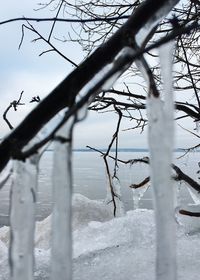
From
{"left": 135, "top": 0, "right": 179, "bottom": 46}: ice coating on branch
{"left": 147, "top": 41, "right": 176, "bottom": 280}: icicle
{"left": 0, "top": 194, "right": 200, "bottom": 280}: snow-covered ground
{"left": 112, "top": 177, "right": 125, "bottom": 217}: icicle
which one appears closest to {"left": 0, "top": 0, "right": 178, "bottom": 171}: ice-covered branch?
{"left": 135, "top": 0, "right": 179, "bottom": 46}: ice coating on branch

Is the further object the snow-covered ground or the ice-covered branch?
the snow-covered ground

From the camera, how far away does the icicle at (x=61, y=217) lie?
69 cm

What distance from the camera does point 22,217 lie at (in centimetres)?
72

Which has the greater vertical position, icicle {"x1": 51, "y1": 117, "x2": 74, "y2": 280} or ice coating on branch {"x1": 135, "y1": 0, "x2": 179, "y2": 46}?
ice coating on branch {"x1": 135, "y1": 0, "x2": 179, "y2": 46}

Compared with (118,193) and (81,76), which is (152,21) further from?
(118,193)

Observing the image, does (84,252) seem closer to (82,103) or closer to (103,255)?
(103,255)

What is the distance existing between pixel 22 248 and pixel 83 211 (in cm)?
506

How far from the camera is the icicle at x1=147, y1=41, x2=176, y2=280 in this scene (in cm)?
78

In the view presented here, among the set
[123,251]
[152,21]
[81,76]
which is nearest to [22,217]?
[81,76]

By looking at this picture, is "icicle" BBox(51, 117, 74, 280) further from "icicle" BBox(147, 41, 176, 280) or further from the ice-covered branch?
"icicle" BBox(147, 41, 176, 280)

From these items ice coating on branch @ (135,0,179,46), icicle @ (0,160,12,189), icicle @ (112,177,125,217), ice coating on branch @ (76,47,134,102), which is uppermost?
icicle @ (112,177,125,217)

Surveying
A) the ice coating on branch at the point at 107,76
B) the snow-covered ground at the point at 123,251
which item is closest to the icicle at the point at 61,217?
the ice coating on branch at the point at 107,76

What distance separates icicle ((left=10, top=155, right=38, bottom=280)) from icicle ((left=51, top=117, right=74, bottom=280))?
1.7 inches

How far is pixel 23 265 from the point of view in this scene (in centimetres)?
73
